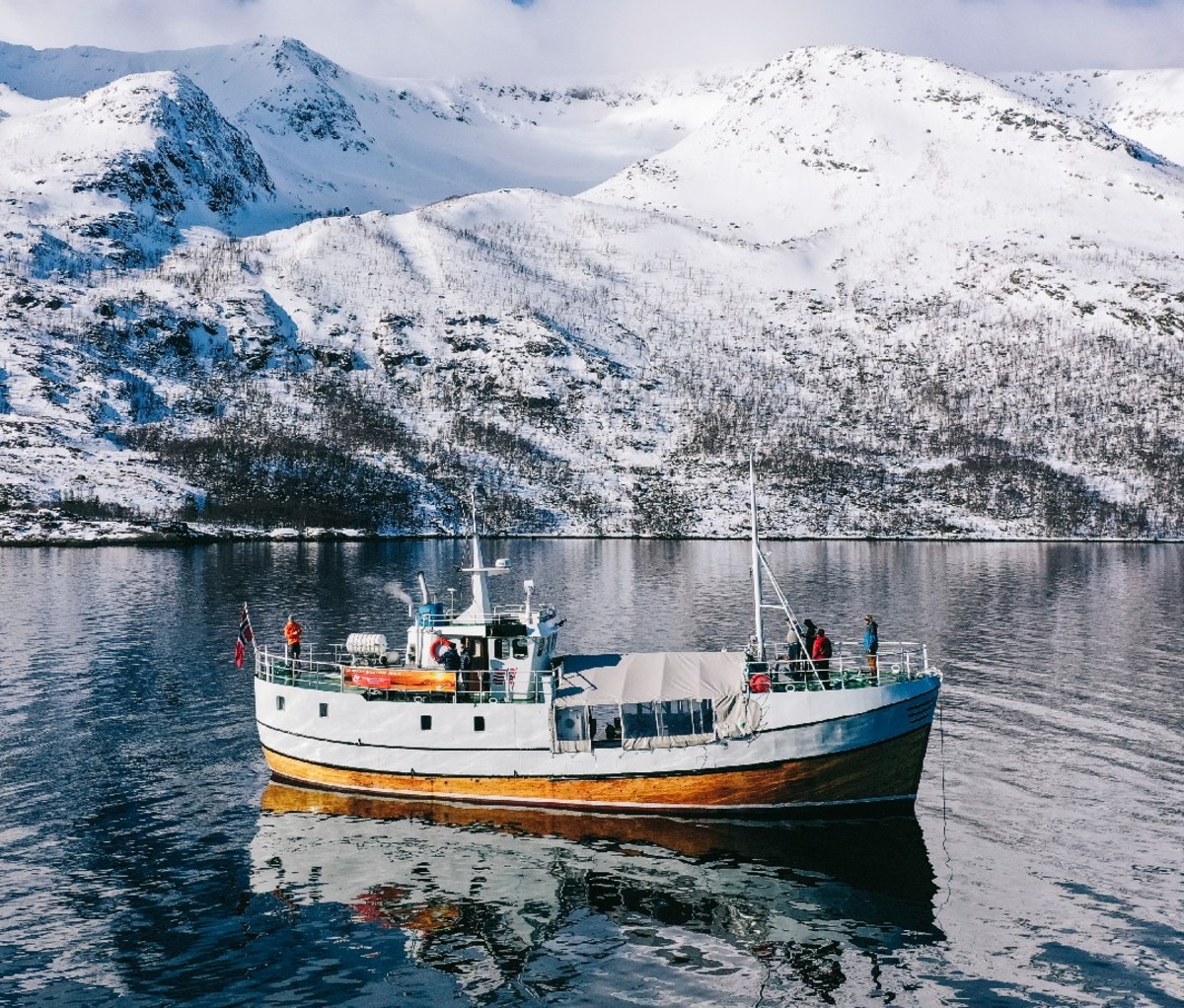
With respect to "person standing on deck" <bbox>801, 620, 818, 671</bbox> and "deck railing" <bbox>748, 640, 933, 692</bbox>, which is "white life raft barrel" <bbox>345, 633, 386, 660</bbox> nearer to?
"deck railing" <bbox>748, 640, 933, 692</bbox>

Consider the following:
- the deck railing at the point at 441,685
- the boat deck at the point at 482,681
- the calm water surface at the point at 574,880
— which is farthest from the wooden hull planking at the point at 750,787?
the deck railing at the point at 441,685

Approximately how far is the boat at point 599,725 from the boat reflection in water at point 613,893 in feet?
3.17

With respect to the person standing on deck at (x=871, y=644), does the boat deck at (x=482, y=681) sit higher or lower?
lower

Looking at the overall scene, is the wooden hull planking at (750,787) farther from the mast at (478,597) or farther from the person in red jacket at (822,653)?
the mast at (478,597)

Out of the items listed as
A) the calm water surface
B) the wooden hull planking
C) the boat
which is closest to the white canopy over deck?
the boat

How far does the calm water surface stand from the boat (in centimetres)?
113

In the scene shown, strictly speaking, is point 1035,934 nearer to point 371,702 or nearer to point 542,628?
point 542,628

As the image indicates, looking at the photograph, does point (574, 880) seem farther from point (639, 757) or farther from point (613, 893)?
point (639, 757)

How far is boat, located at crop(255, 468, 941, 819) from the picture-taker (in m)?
36.9

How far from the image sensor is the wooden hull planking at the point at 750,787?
36969mm

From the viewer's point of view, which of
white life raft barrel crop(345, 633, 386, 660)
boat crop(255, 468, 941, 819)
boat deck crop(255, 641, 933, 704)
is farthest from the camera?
white life raft barrel crop(345, 633, 386, 660)

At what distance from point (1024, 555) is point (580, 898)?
17726cm

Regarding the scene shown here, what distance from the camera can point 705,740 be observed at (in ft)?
122

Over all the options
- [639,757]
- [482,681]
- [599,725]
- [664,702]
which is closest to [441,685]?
[482,681]
